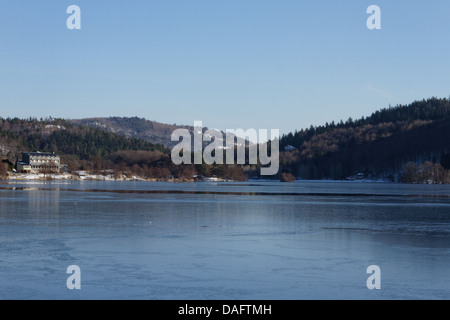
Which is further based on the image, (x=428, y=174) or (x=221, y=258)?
(x=428, y=174)

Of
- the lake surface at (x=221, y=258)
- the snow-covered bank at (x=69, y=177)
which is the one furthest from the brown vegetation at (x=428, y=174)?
the lake surface at (x=221, y=258)

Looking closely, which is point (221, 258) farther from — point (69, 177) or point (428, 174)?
point (428, 174)

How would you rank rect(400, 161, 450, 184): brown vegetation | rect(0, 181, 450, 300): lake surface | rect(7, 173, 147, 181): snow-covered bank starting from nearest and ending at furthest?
1. rect(0, 181, 450, 300): lake surface
2. rect(7, 173, 147, 181): snow-covered bank
3. rect(400, 161, 450, 184): brown vegetation

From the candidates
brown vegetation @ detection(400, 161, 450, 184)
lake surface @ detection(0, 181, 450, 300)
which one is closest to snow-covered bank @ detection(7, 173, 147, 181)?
brown vegetation @ detection(400, 161, 450, 184)

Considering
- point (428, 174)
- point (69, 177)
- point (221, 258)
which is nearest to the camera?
point (221, 258)

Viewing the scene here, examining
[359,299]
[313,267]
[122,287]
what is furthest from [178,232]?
[359,299]

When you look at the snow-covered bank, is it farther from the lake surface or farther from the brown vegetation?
the lake surface

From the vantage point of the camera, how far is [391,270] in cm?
1327

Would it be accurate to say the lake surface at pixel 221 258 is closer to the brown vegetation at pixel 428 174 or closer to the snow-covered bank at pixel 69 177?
the snow-covered bank at pixel 69 177

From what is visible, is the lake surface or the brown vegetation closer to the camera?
the lake surface

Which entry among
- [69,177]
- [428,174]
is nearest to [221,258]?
[69,177]
